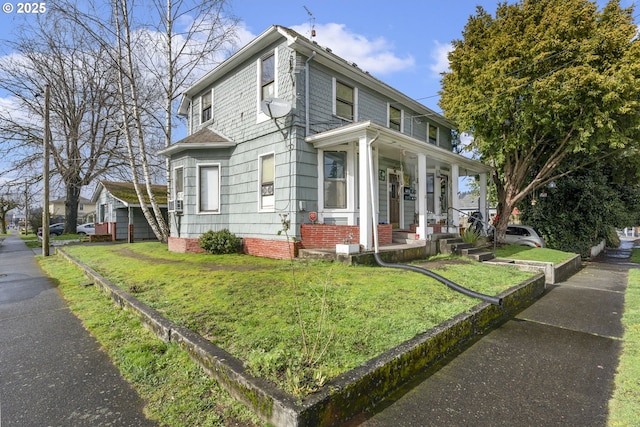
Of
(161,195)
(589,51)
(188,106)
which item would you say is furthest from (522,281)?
(161,195)

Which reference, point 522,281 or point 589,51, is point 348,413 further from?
point 589,51

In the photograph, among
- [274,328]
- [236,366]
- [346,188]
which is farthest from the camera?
[346,188]

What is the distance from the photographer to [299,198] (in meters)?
8.71

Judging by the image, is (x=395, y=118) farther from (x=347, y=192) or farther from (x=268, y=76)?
(x=268, y=76)

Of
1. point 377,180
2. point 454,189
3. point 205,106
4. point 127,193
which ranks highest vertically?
point 205,106

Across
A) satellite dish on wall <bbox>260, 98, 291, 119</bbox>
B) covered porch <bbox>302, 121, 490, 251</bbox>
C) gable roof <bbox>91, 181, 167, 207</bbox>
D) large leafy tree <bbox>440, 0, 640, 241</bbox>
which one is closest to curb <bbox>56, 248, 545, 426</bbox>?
covered porch <bbox>302, 121, 490, 251</bbox>

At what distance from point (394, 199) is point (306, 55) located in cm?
620

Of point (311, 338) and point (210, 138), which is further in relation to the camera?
point (210, 138)

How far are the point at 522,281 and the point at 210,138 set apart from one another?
9939 mm

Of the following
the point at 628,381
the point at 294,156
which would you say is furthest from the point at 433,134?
the point at 628,381

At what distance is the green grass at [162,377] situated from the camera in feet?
7.85

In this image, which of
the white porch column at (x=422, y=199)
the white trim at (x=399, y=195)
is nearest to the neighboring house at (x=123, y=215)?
the white trim at (x=399, y=195)

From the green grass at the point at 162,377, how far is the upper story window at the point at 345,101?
7950 mm

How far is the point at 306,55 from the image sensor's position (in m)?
8.91
